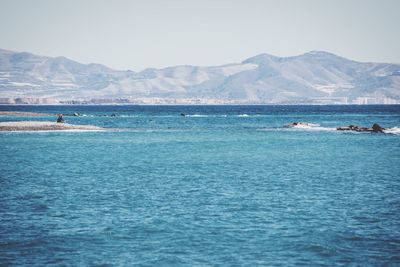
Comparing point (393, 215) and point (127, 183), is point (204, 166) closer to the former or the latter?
point (127, 183)

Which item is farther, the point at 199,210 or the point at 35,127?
the point at 35,127

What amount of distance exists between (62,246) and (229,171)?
24364 millimetres

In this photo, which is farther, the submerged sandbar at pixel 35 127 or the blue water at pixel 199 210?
the submerged sandbar at pixel 35 127

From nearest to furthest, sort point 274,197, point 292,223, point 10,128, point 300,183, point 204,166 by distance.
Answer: point 292,223
point 274,197
point 300,183
point 204,166
point 10,128

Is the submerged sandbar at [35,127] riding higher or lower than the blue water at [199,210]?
Result: higher

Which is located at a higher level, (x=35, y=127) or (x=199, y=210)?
(x=35, y=127)

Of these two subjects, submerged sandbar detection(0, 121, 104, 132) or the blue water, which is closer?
the blue water

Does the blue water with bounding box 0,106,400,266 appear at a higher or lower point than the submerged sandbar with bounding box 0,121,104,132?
lower

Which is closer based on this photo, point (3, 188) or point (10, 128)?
point (3, 188)

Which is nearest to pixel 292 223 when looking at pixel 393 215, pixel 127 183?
pixel 393 215

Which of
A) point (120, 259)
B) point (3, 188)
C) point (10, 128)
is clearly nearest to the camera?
point (120, 259)

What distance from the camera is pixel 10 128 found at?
97.8m

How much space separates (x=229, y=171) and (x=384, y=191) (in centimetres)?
1432

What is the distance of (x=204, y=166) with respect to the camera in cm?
4922
